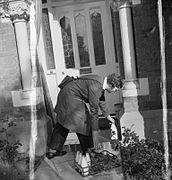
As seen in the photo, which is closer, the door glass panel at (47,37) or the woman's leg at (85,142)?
the woman's leg at (85,142)

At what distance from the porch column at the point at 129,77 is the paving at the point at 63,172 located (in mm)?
981

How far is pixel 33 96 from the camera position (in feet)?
14.8

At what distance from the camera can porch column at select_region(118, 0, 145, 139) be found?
427cm

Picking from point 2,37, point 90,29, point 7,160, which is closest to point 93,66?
point 90,29

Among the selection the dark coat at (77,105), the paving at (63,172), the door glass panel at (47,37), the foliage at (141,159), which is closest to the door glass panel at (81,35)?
the door glass panel at (47,37)

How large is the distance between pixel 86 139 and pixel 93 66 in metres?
2.03

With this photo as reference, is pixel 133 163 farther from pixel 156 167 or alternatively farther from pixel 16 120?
pixel 16 120

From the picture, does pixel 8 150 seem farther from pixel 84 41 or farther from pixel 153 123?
pixel 84 41

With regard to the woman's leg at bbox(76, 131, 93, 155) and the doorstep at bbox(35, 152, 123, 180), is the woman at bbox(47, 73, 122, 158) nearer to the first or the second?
the woman's leg at bbox(76, 131, 93, 155)

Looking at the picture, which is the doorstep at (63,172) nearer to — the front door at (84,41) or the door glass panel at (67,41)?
the front door at (84,41)

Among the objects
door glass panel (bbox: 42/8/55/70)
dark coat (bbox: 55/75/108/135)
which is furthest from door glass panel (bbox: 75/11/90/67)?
dark coat (bbox: 55/75/108/135)

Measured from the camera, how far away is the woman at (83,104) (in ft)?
11.5

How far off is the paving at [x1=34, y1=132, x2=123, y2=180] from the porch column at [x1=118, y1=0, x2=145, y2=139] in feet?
3.22

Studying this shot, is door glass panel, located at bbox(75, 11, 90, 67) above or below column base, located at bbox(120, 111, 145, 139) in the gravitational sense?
above
